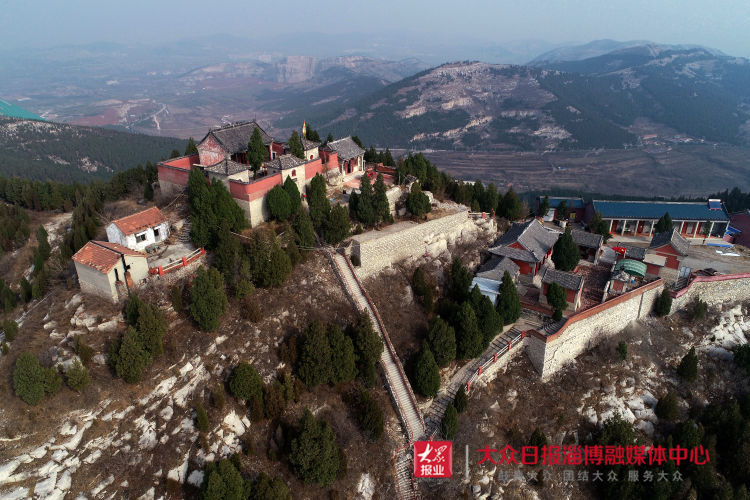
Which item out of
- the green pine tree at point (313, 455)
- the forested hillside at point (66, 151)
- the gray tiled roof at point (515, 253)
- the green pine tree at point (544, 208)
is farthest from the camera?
the forested hillside at point (66, 151)

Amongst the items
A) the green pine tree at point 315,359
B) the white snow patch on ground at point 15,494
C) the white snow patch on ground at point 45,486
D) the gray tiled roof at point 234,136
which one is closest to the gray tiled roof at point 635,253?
the green pine tree at point 315,359

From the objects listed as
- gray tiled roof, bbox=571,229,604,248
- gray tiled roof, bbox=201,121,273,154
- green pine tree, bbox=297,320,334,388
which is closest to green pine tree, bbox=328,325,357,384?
green pine tree, bbox=297,320,334,388

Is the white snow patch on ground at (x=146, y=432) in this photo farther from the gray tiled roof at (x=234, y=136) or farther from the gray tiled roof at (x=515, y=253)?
the gray tiled roof at (x=515, y=253)

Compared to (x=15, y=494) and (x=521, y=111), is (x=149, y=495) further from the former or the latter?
(x=521, y=111)

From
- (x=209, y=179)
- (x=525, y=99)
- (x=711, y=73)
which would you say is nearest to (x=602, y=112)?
(x=525, y=99)

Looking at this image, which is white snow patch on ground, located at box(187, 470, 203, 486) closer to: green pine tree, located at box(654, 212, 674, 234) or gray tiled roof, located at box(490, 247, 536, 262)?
gray tiled roof, located at box(490, 247, 536, 262)

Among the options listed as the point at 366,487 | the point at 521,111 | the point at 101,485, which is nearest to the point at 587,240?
the point at 366,487

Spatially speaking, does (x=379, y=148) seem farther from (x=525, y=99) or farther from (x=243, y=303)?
(x=243, y=303)
